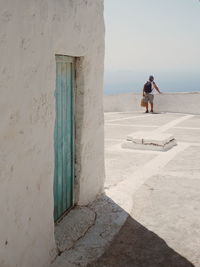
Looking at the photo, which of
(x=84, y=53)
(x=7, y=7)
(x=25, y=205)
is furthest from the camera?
(x=84, y=53)

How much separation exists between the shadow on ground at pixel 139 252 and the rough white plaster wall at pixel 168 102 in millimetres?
14991

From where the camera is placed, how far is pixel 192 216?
554cm

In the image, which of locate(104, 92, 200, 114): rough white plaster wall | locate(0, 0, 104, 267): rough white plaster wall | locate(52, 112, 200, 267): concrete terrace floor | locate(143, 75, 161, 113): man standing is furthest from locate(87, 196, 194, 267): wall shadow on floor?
locate(104, 92, 200, 114): rough white plaster wall

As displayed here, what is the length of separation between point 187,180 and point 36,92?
14.6 feet

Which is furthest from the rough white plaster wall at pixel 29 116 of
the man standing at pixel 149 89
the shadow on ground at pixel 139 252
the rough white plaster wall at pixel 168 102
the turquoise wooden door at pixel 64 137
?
the rough white plaster wall at pixel 168 102

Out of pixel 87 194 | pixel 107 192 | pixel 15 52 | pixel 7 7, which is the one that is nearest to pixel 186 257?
pixel 87 194

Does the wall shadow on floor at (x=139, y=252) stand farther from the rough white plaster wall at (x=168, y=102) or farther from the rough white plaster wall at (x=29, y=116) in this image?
the rough white plaster wall at (x=168, y=102)

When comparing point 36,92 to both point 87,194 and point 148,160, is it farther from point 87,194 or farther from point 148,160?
point 148,160

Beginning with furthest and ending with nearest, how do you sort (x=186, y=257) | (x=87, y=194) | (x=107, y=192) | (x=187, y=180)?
1. (x=187, y=180)
2. (x=107, y=192)
3. (x=87, y=194)
4. (x=186, y=257)

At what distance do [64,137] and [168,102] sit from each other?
15.1 meters

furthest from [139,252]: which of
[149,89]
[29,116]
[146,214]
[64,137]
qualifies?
[149,89]

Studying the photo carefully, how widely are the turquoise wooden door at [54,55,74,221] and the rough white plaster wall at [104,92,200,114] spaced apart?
14.6 m

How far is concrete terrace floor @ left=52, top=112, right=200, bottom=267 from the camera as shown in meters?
4.37

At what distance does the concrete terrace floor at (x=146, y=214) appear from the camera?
4.37 meters
